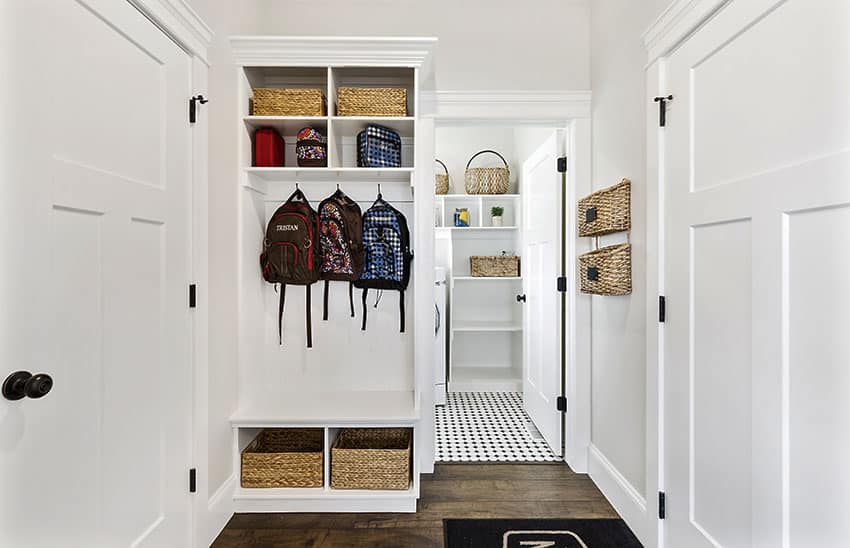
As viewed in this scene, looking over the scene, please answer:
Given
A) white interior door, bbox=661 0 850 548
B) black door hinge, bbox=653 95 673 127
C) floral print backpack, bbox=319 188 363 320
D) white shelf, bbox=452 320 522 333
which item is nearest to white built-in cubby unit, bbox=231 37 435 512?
floral print backpack, bbox=319 188 363 320

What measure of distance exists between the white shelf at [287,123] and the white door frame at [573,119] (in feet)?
2.16

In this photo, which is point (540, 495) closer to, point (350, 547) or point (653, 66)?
point (350, 547)

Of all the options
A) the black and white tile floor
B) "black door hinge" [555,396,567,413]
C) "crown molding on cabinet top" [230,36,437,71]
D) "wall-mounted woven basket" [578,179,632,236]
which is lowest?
the black and white tile floor

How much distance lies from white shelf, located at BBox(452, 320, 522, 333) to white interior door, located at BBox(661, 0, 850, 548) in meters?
2.61

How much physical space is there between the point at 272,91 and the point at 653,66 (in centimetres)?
184

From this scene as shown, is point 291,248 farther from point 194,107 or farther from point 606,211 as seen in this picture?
point 606,211

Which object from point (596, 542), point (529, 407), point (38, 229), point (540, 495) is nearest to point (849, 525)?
point (596, 542)

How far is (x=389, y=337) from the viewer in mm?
2887

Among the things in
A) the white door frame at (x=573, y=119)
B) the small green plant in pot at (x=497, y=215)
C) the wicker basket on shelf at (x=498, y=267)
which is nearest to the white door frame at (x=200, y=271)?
the white door frame at (x=573, y=119)

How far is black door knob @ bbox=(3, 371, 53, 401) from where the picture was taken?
1111 mm

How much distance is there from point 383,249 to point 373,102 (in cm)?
79

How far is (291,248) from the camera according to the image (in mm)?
2635

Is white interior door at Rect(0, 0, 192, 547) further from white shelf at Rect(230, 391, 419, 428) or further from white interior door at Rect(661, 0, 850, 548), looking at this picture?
white interior door at Rect(661, 0, 850, 548)

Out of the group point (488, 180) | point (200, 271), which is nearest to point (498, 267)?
point (488, 180)
